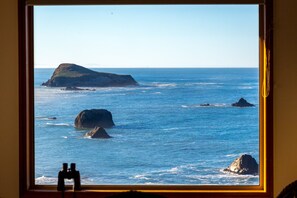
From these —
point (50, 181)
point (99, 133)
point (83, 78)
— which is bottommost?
point (50, 181)

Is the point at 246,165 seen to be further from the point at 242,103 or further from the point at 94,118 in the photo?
the point at 94,118

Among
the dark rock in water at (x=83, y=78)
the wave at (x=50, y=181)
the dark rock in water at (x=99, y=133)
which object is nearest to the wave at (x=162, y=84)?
the dark rock in water at (x=83, y=78)

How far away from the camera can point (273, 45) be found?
3.35 meters

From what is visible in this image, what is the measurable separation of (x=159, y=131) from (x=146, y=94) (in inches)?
10.5

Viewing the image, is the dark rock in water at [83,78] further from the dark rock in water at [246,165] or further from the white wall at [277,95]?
the dark rock in water at [246,165]

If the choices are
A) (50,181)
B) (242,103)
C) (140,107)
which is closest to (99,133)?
(140,107)

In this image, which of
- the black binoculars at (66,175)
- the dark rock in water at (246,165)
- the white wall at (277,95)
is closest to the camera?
Answer: the black binoculars at (66,175)

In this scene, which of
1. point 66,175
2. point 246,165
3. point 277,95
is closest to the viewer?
point 66,175

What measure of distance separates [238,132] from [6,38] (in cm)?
166

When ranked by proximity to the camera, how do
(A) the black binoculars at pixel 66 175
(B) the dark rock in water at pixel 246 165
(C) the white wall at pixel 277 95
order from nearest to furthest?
(A) the black binoculars at pixel 66 175
(C) the white wall at pixel 277 95
(B) the dark rock in water at pixel 246 165

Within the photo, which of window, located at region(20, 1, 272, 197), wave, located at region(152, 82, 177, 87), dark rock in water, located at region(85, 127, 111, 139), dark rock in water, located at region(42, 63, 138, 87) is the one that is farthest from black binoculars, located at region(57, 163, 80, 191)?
wave, located at region(152, 82, 177, 87)

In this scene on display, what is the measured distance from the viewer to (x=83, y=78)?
360 centimetres

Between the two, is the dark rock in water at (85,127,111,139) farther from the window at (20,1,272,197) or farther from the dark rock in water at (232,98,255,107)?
the dark rock in water at (232,98,255,107)

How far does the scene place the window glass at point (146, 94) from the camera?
3525 mm
